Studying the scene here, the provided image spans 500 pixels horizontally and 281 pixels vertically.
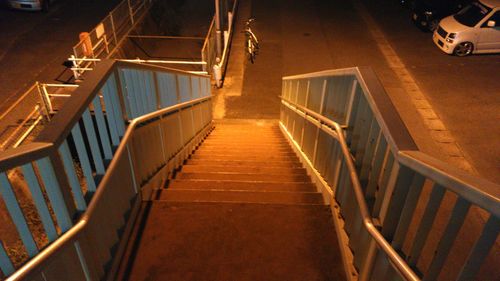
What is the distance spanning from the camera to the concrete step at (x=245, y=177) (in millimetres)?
4938

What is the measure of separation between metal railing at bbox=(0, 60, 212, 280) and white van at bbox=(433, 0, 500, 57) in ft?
40.8

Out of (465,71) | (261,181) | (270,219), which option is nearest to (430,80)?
(465,71)

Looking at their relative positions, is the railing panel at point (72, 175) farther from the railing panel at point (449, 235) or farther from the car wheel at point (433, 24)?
the car wheel at point (433, 24)

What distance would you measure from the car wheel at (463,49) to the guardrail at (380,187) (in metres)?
11.2

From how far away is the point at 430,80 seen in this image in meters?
12.1

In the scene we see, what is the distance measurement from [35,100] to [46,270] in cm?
1076

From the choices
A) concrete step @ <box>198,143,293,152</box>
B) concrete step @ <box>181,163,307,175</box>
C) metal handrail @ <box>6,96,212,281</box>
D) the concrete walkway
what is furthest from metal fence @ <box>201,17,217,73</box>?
metal handrail @ <box>6,96,212,281</box>

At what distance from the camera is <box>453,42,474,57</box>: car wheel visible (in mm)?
13125

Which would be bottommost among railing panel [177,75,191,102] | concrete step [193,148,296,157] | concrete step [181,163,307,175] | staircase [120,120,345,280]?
concrete step [193,148,296,157]

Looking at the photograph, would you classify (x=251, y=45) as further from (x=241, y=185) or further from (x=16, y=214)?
(x=16, y=214)

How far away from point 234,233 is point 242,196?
31.4 inches

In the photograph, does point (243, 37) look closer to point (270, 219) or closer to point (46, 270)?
point (270, 219)

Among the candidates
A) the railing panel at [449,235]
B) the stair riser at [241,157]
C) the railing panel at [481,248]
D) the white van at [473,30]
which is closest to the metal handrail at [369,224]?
the railing panel at [449,235]

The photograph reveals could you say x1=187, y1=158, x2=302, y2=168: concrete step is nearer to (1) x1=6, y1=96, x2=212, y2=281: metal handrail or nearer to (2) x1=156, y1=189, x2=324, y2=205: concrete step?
(2) x1=156, y1=189, x2=324, y2=205: concrete step
